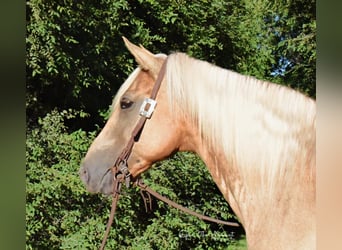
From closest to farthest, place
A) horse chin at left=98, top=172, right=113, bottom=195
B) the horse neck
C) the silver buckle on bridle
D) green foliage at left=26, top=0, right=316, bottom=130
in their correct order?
1. the horse neck
2. the silver buckle on bridle
3. horse chin at left=98, top=172, right=113, bottom=195
4. green foliage at left=26, top=0, right=316, bottom=130

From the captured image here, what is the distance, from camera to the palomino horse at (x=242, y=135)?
91cm

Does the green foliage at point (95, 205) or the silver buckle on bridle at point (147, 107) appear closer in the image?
the silver buckle on bridle at point (147, 107)

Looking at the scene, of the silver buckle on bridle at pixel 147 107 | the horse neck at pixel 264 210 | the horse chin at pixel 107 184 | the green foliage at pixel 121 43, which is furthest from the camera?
the green foliage at pixel 121 43

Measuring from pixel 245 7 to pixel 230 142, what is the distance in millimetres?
1354

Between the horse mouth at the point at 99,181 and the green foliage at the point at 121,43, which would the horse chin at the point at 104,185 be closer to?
the horse mouth at the point at 99,181

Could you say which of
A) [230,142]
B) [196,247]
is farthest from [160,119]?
[196,247]

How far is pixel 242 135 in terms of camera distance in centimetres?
98

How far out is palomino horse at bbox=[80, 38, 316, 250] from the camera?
2.99 feet

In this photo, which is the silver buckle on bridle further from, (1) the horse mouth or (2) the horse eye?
(1) the horse mouth


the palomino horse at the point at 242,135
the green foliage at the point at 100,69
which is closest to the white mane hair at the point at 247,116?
the palomino horse at the point at 242,135

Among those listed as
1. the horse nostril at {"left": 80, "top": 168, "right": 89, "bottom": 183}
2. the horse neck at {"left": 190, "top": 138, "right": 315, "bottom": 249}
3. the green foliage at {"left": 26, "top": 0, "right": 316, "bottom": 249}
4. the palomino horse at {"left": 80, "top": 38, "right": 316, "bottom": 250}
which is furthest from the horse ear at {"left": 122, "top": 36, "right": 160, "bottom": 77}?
the green foliage at {"left": 26, "top": 0, "right": 316, "bottom": 249}

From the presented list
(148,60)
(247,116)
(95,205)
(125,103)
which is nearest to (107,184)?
(125,103)
